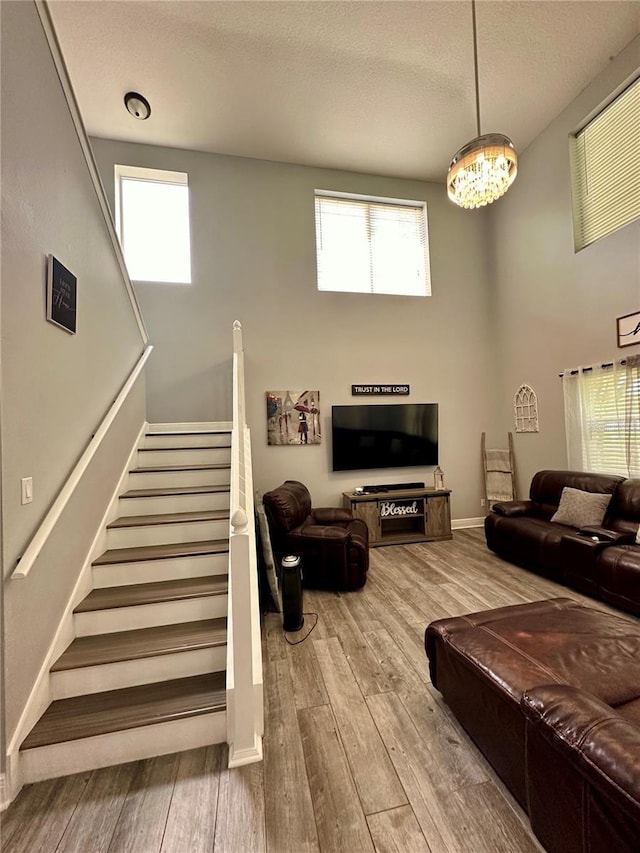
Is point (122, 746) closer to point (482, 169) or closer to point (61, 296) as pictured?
point (61, 296)

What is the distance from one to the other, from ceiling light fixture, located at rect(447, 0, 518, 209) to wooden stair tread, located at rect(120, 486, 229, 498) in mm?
2936

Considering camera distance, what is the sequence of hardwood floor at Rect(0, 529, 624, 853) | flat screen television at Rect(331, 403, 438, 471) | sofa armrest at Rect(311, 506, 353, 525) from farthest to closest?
flat screen television at Rect(331, 403, 438, 471)
sofa armrest at Rect(311, 506, 353, 525)
hardwood floor at Rect(0, 529, 624, 853)

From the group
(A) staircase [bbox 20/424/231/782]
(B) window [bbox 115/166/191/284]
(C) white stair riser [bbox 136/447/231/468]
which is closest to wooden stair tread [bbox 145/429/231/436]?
(C) white stair riser [bbox 136/447/231/468]

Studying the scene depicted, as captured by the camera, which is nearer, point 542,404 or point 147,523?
point 147,523

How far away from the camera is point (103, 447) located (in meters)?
2.50

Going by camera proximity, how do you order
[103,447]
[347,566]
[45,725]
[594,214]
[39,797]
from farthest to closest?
[594,214], [347,566], [103,447], [45,725], [39,797]

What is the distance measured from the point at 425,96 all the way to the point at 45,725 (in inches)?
233

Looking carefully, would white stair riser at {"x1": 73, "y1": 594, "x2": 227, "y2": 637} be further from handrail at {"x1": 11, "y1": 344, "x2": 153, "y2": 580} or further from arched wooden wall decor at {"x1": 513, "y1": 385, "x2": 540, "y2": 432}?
arched wooden wall decor at {"x1": 513, "y1": 385, "x2": 540, "y2": 432}

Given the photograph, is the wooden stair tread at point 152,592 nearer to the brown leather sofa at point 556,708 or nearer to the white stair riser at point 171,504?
the white stair riser at point 171,504

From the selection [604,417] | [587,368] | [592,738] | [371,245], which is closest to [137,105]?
[371,245]

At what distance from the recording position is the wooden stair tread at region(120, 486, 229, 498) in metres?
2.79

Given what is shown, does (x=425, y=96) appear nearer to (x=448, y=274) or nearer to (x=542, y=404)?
(x=448, y=274)

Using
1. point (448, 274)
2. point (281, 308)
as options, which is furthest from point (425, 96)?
point (281, 308)

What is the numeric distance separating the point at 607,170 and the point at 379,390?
340 cm
